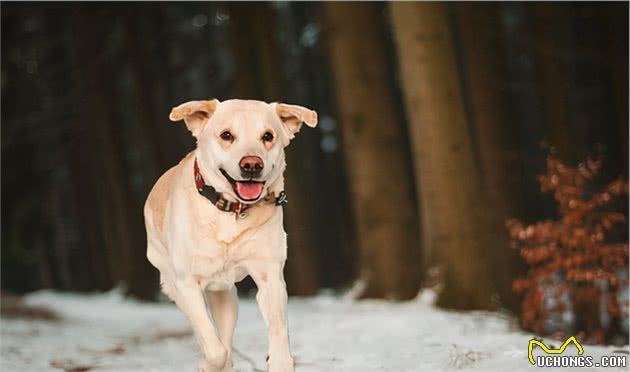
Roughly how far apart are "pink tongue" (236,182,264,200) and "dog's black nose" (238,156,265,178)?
12 centimetres

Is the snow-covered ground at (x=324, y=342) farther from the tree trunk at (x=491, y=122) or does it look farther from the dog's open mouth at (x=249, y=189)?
the tree trunk at (x=491, y=122)

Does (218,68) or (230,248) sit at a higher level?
(218,68)

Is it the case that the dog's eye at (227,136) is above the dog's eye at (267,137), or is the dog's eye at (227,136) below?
above

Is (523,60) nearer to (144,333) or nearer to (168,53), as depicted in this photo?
(168,53)

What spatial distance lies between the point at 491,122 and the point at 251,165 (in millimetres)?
11087

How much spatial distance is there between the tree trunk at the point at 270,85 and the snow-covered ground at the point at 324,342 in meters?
3.27

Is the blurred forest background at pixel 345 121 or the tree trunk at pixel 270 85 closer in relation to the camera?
the blurred forest background at pixel 345 121

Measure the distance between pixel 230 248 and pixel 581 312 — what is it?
6168mm

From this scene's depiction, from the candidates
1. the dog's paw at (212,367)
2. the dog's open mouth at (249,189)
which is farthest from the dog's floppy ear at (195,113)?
the dog's paw at (212,367)

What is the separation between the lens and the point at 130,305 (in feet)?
63.2

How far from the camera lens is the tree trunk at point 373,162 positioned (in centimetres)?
1385

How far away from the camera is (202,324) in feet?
18.9

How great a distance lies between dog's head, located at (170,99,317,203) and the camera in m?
5.26

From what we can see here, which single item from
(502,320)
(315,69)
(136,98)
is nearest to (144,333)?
(502,320)
